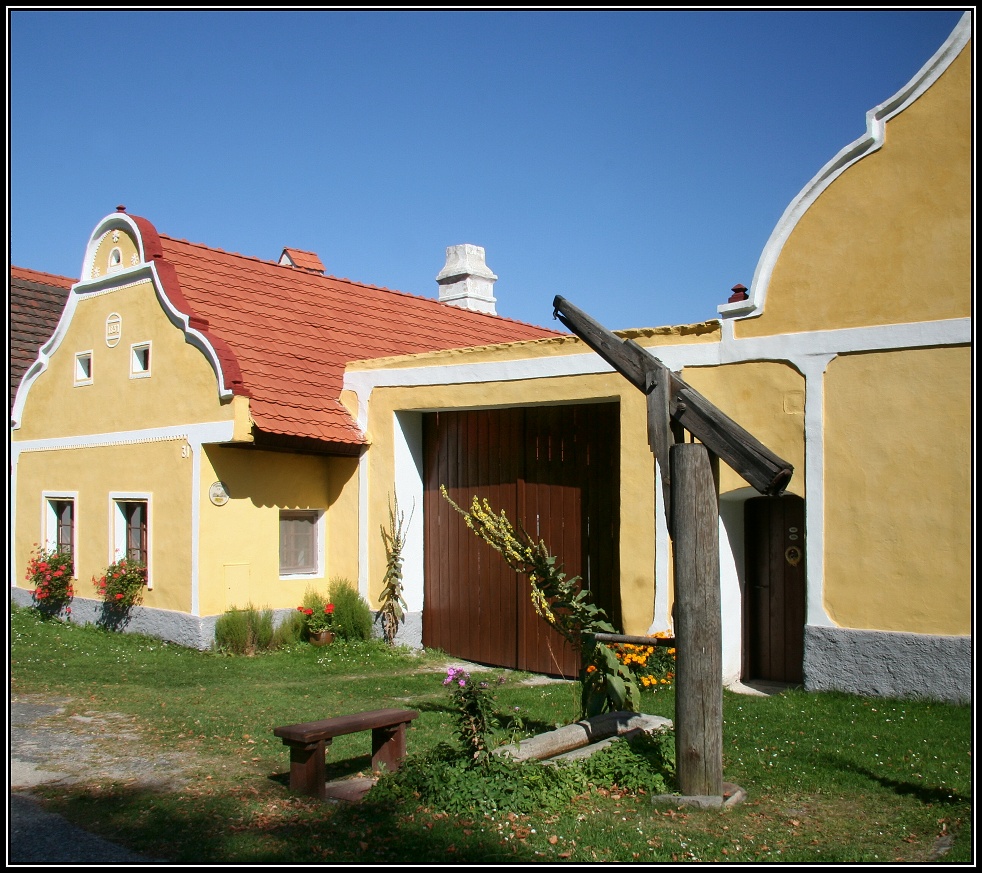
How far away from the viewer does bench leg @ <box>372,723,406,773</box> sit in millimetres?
7262

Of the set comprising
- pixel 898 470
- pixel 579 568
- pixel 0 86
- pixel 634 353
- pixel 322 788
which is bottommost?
pixel 322 788

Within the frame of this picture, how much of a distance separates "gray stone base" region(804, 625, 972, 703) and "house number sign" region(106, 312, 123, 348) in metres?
10.4

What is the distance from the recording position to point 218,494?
13.1 metres

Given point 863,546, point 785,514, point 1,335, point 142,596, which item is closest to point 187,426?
point 142,596

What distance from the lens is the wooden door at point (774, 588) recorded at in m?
11.1

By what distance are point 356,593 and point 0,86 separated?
7.70 m

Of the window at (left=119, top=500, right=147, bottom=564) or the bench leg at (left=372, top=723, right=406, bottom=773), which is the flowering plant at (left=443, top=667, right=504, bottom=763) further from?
the window at (left=119, top=500, right=147, bottom=564)

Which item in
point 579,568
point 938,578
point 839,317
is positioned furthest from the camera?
point 579,568

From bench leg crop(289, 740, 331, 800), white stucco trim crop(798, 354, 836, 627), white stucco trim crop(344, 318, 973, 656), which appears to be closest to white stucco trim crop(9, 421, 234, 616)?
white stucco trim crop(344, 318, 973, 656)

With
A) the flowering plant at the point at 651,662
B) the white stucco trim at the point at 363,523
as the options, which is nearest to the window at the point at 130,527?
the white stucco trim at the point at 363,523

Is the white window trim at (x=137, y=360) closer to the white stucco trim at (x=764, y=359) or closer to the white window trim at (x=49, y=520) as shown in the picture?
the white window trim at (x=49, y=520)

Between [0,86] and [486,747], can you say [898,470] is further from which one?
[0,86]

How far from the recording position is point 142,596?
14.1m

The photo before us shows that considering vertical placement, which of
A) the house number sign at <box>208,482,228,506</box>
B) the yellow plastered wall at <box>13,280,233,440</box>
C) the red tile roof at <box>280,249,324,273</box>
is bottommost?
the house number sign at <box>208,482,228,506</box>
